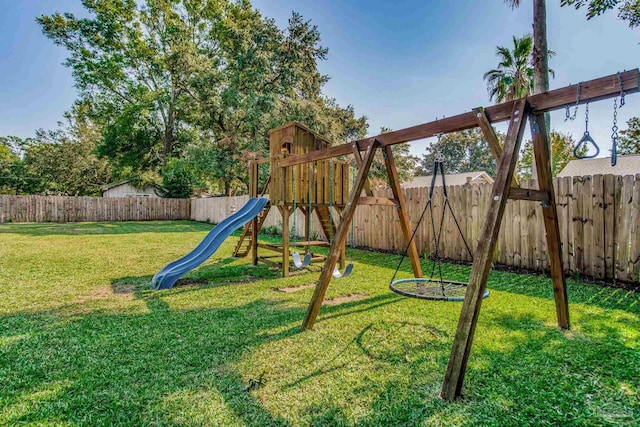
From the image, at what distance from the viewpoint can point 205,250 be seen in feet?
17.6

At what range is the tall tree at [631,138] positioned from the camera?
2042 cm

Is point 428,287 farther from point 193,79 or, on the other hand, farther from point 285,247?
point 193,79

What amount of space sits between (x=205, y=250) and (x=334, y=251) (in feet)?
9.86

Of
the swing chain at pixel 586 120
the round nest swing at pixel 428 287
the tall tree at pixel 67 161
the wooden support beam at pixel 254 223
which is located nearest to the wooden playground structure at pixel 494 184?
the swing chain at pixel 586 120

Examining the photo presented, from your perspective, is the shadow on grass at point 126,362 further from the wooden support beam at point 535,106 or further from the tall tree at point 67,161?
the tall tree at point 67,161

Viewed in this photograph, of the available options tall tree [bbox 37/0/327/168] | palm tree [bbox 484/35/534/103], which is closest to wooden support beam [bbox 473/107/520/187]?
palm tree [bbox 484/35/534/103]

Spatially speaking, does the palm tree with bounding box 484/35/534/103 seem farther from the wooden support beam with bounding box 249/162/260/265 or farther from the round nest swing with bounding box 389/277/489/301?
the round nest swing with bounding box 389/277/489/301

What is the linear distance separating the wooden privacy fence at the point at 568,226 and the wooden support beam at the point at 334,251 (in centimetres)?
377

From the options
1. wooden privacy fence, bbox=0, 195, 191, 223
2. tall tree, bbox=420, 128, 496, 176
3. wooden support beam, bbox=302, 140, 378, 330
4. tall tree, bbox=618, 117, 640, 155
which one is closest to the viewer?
wooden support beam, bbox=302, 140, 378, 330

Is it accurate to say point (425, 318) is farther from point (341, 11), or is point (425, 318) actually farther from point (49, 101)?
point (49, 101)

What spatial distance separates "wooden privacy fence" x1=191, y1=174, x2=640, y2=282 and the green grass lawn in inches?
20.6

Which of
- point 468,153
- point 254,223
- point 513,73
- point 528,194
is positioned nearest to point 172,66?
point 254,223

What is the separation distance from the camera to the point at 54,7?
66.2ft

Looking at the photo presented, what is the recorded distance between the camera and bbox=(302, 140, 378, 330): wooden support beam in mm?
3088
